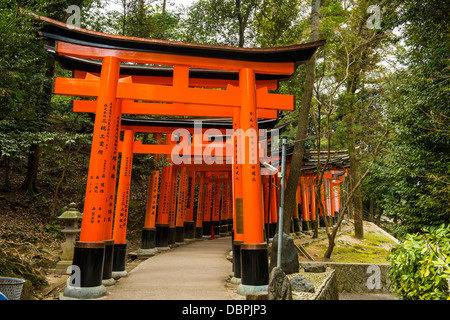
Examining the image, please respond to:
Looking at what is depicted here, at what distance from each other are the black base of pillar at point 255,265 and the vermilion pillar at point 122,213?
13.6 ft

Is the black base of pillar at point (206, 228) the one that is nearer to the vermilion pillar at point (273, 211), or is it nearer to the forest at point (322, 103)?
the forest at point (322, 103)

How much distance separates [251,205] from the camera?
661 centimetres

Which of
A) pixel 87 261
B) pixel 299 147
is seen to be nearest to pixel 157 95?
pixel 87 261

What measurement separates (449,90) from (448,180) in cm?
197

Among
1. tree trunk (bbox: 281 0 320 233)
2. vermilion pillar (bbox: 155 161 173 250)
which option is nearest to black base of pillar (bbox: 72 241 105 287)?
tree trunk (bbox: 281 0 320 233)

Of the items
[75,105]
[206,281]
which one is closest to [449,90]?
[206,281]

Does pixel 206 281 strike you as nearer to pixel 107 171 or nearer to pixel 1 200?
pixel 107 171

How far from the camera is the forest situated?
7531 mm

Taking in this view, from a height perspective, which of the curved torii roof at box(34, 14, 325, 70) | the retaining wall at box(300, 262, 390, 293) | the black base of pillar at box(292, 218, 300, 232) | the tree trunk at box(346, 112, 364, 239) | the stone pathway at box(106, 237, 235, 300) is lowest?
the retaining wall at box(300, 262, 390, 293)

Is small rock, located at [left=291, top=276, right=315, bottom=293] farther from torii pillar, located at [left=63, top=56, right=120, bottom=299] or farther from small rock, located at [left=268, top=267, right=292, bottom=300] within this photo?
torii pillar, located at [left=63, top=56, right=120, bottom=299]

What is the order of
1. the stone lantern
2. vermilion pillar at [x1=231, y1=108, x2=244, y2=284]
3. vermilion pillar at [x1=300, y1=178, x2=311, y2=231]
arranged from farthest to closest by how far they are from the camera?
vermilion pillar at [x1=300, y1=178, x2=311, y2=231], the stone lantern, vermilion pillar at [x1=231, y1=108, x2=244, y2=284]

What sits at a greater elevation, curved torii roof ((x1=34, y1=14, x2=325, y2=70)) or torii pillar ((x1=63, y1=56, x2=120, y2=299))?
curved torii roof ((x1=34, y1=14, x2=325, y2=70))

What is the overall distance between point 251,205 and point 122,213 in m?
4.54

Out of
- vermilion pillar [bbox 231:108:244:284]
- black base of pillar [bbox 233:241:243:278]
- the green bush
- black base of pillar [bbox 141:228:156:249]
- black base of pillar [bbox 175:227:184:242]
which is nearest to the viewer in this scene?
Result: the green bush
